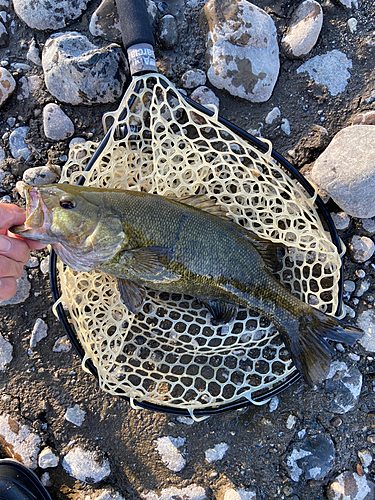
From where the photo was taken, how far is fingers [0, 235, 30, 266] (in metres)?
2.62

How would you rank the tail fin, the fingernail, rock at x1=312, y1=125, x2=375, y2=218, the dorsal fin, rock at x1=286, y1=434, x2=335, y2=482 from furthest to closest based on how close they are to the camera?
rock at x1=286, y1=434, x2=335, y2=482
rock at x1=312, y1=125, x2=375, y2=218
the dorsal fin
the tail fin
the fingernail

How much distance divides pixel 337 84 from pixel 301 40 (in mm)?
537

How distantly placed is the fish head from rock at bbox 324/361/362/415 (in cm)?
253

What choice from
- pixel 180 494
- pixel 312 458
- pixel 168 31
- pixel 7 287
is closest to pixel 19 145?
pixel 7 287

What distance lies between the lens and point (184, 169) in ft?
9.93

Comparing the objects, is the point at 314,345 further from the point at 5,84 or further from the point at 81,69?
the point at 5,84

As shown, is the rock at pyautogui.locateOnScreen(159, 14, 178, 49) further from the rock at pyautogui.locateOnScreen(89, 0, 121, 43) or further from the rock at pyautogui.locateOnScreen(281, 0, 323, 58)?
the rock at pyautogui.locateOnScreen(281, 0, 323, 58)

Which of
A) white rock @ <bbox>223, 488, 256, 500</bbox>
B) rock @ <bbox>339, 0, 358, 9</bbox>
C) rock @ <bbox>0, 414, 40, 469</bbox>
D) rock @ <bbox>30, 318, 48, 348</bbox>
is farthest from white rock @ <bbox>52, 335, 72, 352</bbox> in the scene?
rock @ <bbox>339, 0, 358, 9</bbox>

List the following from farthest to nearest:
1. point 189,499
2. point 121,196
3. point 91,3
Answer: point 91,3
point 189,499
point 121,196

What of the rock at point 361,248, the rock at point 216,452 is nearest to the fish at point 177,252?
the rock at point 361,248

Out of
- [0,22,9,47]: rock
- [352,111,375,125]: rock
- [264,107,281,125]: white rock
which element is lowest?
[264,107,281,125]: white rock

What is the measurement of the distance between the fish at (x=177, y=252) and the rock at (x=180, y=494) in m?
1.52

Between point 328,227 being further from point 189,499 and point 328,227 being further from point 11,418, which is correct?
point 11,418

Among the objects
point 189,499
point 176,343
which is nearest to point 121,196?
point 176,343
